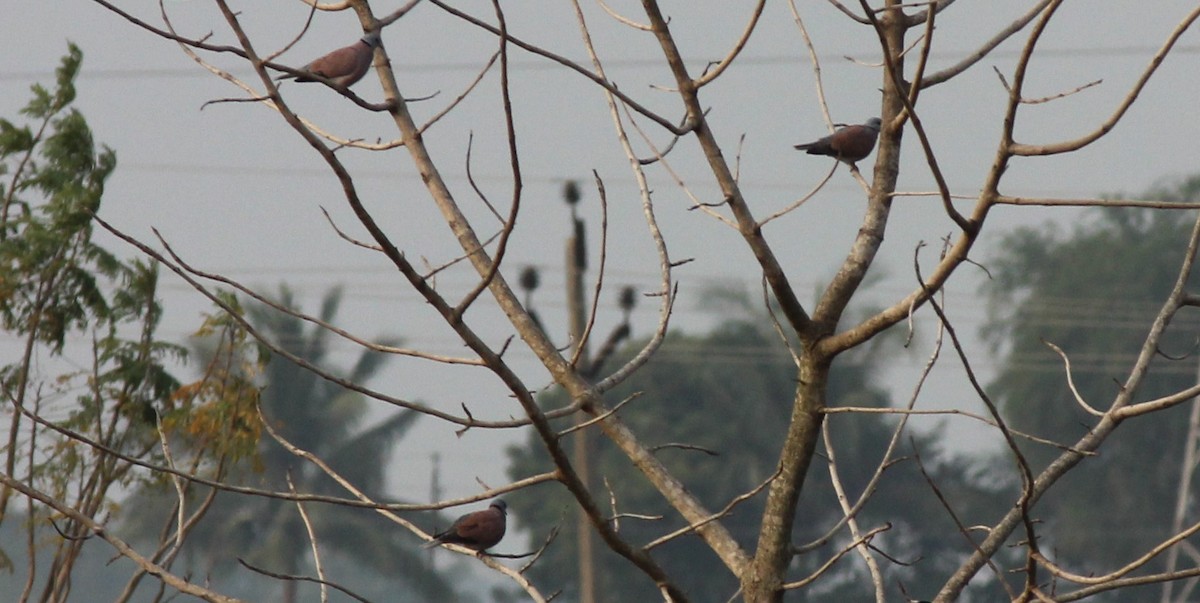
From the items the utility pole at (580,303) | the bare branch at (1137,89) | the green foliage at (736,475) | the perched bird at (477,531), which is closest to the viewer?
the bare branch at (1137,89)

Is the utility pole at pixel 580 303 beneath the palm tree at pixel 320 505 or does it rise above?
beneath

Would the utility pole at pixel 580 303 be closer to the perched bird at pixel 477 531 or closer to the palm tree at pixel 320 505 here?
the perched bird at pixel 477 531

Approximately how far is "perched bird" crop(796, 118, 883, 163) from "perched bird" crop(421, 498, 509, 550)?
139 centimetres

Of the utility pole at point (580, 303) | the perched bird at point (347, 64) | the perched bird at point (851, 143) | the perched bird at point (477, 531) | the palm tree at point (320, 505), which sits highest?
the palm tree at point (320, 505)

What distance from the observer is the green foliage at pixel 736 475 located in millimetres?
39969

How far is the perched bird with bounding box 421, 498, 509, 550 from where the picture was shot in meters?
4.04

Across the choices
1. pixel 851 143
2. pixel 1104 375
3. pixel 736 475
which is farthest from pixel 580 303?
pixel 1104 375

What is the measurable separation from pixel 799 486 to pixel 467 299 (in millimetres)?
893

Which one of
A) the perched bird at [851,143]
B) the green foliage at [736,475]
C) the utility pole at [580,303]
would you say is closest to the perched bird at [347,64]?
the perched bird at [851,143]

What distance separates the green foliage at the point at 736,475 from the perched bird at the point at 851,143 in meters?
33.2

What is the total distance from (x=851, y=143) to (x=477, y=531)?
161 centimetres

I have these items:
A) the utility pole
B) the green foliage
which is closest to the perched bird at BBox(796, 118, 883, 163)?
the utility pole

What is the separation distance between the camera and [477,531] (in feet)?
13.3

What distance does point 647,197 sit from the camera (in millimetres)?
3365
